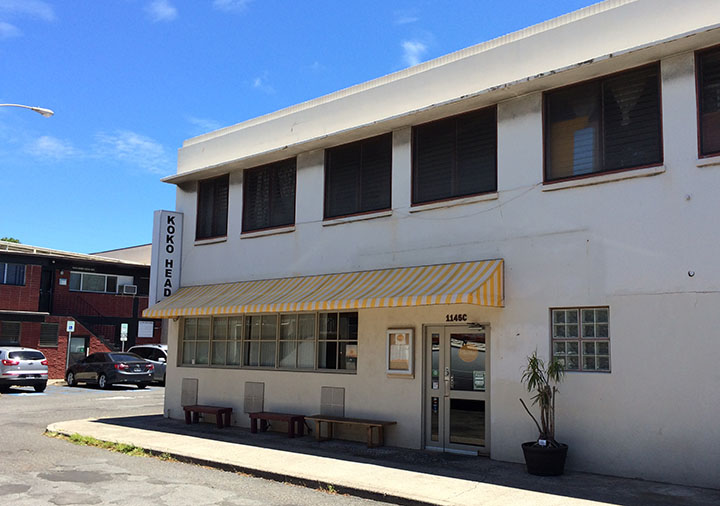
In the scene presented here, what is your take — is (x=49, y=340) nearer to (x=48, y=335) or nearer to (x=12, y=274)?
(x=48, y=335)

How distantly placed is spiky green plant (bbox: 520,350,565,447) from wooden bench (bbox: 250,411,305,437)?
16.2ft

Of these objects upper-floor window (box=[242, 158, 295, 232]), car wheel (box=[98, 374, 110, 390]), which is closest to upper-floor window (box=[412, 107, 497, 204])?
upper-floor window (box=[242, 158, 295, 232])

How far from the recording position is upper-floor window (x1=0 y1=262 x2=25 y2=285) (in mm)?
32469

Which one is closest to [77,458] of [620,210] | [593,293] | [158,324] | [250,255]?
[250,255]

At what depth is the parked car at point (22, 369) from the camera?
24.5 metres

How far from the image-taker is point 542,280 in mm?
10766

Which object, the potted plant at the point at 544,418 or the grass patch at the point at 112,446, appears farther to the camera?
the grass patch at the point at 112,446

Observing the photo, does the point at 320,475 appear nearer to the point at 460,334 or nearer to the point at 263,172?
the point at 460,334

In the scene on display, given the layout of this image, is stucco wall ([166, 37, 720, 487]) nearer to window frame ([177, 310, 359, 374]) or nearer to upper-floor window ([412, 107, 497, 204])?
upper-floor window ([412, 107, 497, 204])

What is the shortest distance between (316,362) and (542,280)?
5298mm

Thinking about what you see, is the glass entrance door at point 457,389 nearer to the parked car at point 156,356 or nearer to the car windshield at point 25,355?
the parked car at point 156,356

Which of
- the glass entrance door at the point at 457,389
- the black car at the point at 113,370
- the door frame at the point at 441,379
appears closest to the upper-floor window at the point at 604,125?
the door frame at the point at 441,379

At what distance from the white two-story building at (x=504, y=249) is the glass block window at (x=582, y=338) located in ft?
0.11

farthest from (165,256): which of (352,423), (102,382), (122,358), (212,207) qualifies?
(102,382)
